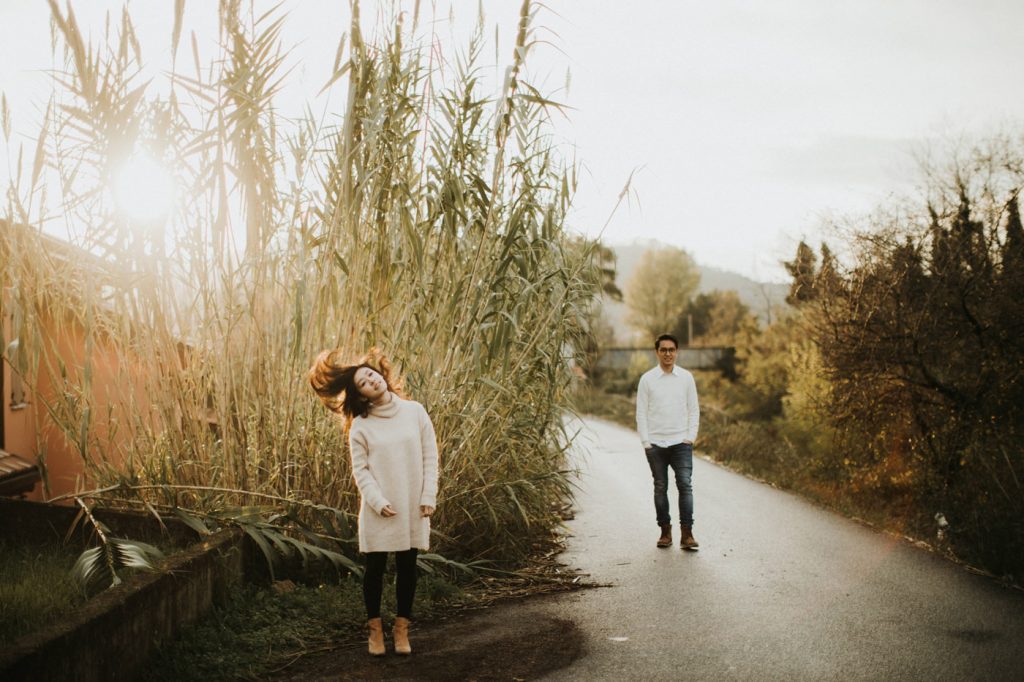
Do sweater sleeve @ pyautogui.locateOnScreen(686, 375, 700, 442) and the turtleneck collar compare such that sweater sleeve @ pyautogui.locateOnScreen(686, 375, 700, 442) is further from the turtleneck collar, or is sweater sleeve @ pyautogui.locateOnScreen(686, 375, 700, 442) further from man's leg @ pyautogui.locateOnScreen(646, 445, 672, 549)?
the turtleneck collar

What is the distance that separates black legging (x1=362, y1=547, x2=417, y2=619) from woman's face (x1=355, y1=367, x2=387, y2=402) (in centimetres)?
84

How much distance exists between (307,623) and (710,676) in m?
2.28

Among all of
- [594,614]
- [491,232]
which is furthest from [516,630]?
[491,232]

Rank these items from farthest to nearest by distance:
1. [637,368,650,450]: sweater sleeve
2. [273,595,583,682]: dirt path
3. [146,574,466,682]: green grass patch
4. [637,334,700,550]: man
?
[637,368,650,450]: sweater sleeve, [637,334,700,550]: man, [273,595,583,682]: dirt path, [146,574,466,682]: green grass patch

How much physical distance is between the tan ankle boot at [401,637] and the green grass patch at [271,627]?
1.36 feet

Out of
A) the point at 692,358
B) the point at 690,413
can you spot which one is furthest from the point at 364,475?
the point at 692,358

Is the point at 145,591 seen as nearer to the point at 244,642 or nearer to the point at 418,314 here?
the point at 244,642

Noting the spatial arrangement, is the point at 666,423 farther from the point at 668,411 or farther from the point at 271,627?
the point at 271,627

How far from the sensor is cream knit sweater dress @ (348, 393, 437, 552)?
467 cm

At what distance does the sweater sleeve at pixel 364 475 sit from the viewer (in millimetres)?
4625

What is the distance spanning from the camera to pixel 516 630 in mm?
5348

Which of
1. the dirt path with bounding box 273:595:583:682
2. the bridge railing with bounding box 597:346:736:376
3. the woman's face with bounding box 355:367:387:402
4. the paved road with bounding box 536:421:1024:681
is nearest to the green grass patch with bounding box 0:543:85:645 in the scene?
the dirt path with bounding box 273:595:583:682

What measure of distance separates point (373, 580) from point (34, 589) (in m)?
1.66

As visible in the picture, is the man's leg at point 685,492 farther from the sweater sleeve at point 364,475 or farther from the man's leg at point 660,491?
the sweater sleeve at point 364,475
